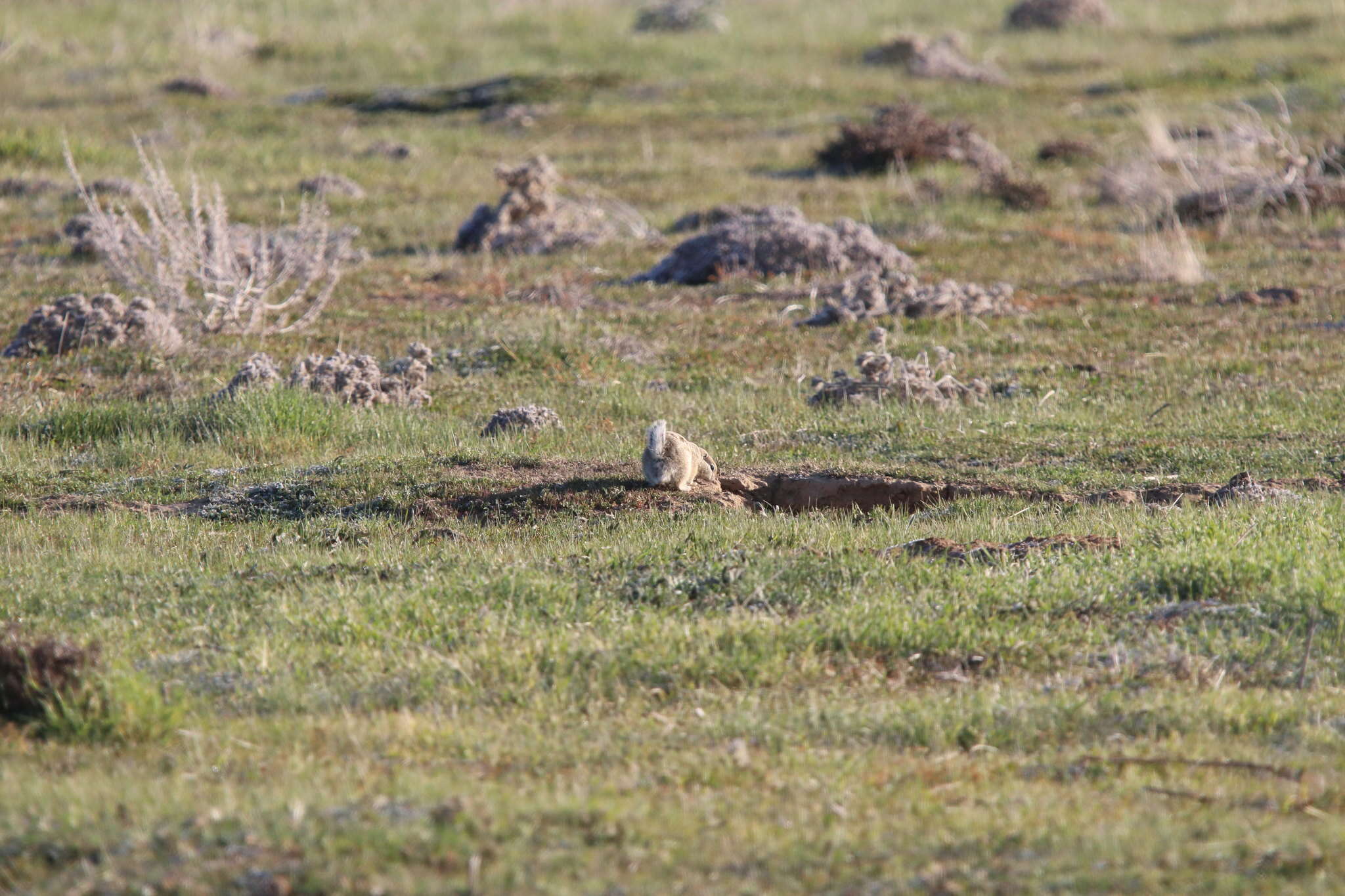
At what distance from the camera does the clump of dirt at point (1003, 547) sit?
6645 millimetres

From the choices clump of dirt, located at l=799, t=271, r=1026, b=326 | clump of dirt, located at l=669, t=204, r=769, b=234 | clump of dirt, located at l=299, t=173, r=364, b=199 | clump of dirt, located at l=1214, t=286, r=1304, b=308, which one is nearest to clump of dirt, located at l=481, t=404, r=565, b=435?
clump of dirt, located at l=799, t=271, r=1026, b=326

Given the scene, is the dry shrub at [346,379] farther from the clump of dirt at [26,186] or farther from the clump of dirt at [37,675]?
the clump of dirt at [26,186]

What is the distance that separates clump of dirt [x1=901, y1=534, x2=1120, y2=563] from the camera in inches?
262

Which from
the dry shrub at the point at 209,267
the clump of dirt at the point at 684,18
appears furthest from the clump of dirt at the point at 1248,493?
the clump of dirt at the point at 684,18

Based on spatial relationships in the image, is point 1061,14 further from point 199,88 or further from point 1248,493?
point 1248,493

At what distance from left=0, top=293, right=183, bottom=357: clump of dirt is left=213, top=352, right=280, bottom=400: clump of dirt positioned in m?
1.72

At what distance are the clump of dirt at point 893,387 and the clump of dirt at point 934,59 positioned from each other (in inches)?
681

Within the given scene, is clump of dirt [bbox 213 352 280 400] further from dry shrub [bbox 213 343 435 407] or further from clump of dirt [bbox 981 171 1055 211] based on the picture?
clump of dirt [bbox 981 171 1055 211]

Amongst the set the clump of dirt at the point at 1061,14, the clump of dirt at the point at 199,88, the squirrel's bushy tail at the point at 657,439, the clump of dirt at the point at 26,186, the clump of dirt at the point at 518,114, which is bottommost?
the squirrel's bushy tail at the point at 657,439

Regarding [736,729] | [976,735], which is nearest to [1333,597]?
[976,735]

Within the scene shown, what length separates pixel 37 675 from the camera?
5.01 metres

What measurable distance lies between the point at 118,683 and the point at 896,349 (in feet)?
27.4

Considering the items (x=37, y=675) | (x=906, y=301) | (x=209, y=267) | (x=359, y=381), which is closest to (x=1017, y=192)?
(x=906, y=301)

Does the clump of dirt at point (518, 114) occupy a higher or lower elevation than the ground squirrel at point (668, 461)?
higher
